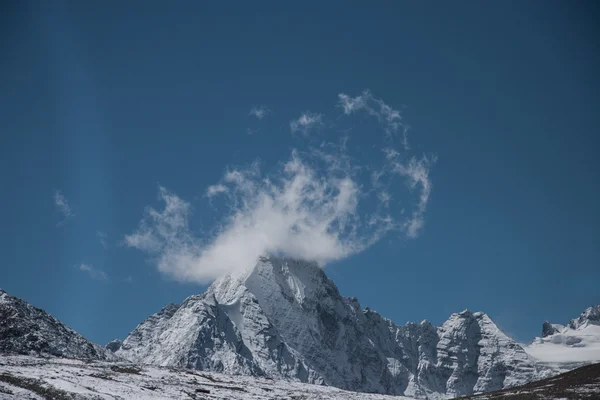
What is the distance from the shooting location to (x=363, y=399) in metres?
112

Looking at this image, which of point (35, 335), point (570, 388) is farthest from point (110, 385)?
point (570, 388)

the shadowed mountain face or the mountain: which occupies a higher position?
the mountain

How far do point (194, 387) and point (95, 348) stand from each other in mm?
57240

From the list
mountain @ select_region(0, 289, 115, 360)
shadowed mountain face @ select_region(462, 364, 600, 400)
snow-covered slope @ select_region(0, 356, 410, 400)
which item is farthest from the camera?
mountain @ select_region(0, 289, 115, 360)

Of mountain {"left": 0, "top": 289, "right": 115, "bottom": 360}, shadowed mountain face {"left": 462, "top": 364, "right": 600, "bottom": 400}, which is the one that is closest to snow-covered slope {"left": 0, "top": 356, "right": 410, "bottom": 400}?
mountain {"left": 0, "top": 289, "right": 115, "bottom": 360}

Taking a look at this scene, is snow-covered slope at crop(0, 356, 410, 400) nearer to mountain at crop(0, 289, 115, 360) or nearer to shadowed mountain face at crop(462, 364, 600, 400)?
mountain at crop(0, 289, 115, 360)

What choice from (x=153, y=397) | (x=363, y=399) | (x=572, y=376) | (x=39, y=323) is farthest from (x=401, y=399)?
(x=39, y=323)

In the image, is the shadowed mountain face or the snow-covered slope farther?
the shadowed mountain face

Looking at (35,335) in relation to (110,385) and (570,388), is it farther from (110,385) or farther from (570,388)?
(570,388)

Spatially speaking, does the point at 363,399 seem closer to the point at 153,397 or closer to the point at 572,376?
the point at 572,376

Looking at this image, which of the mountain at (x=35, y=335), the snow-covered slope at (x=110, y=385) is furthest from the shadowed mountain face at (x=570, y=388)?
the mountain at (x=35, y=335)

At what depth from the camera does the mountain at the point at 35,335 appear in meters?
122

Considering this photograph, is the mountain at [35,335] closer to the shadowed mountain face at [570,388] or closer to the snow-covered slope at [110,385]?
the snow-covered slope at [110,385]

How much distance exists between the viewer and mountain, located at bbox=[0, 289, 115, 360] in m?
122
